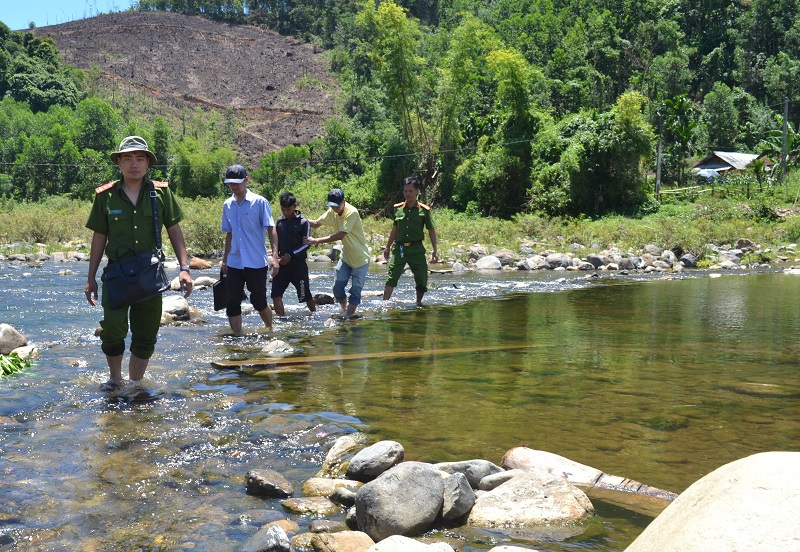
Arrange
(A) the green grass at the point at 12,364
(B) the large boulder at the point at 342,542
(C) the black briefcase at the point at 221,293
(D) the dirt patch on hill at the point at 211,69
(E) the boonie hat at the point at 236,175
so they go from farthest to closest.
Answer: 1. (D) the dirt patch on hill at the point at 211,69
2. (C) the black briefcase at the point at 221,293
3. (E) the boonie hat at the point at 236,175
4. (A) the green grass at the point at 12,364
5. (B) the large boulder at the point at 342,542

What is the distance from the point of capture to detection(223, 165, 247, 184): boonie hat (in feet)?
24.2

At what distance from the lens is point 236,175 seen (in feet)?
24.4

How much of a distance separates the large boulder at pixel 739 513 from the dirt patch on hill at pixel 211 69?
215ft

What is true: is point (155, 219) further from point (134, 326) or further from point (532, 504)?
point (532, 504)

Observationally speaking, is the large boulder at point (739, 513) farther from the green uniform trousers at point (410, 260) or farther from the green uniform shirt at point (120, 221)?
the green uniform trousers at point (410, 260)

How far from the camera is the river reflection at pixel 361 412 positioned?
3.37 meters

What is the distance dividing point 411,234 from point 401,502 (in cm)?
701

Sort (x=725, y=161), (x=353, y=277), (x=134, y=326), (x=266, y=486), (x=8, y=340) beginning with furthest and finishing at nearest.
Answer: (x=725, y=161)
(x=353, y=277)
(x=8, y=340)
(x=134, y=326)
(x=266, y=486)

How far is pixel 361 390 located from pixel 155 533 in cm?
267

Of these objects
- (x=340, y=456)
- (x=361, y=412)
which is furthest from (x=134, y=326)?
(x=340, y=456)

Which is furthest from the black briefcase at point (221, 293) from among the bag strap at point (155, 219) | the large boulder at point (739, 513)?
the large boulder at point (739, 513)

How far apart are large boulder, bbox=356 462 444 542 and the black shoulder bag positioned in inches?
101

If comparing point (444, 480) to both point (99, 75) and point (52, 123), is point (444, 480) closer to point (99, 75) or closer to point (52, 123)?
point (52, 123)

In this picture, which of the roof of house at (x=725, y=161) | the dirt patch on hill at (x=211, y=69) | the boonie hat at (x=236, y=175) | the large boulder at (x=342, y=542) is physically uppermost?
the dirt patch on hill at (x=211, y=69)
